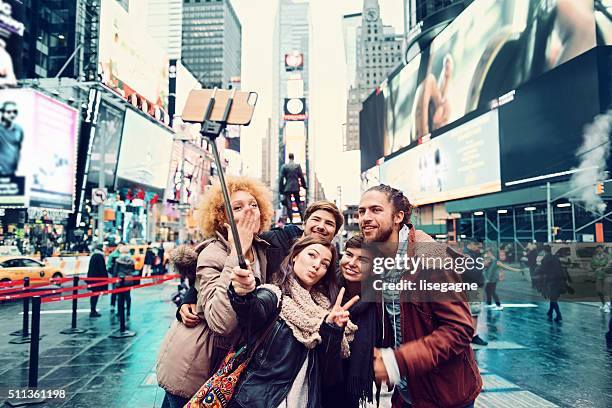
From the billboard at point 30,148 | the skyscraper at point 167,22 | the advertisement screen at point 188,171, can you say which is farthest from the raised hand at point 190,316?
the skyscraper at point 167,22

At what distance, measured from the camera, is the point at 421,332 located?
2301 millimetres

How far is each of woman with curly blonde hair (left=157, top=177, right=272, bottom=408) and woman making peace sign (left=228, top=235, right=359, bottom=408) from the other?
0.17 metres

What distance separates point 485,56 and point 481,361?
86.3ft

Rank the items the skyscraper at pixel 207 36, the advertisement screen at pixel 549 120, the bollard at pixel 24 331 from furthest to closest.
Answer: the skyscraper at pixel 207 36
the advertisement screen at pixel 549 120
the bollard at pixel 24 331

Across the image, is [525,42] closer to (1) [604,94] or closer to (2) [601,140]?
(1) [604,94]

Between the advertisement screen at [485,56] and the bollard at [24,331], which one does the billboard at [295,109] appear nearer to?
the advertisement screen at [485,56]

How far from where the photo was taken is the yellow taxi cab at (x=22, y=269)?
14969 mm

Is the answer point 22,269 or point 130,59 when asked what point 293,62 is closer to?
point 130,59

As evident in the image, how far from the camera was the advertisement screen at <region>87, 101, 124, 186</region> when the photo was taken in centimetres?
3481

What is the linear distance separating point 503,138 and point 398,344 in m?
26.1

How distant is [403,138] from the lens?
1812 inches

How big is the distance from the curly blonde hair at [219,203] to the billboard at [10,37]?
23031mm

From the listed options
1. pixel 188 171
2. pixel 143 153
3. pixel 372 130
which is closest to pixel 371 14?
pixel 372 130

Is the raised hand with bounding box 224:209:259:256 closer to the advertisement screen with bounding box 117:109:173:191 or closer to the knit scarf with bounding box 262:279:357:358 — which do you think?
the knit scarf with bounding box 262:279:357:358
